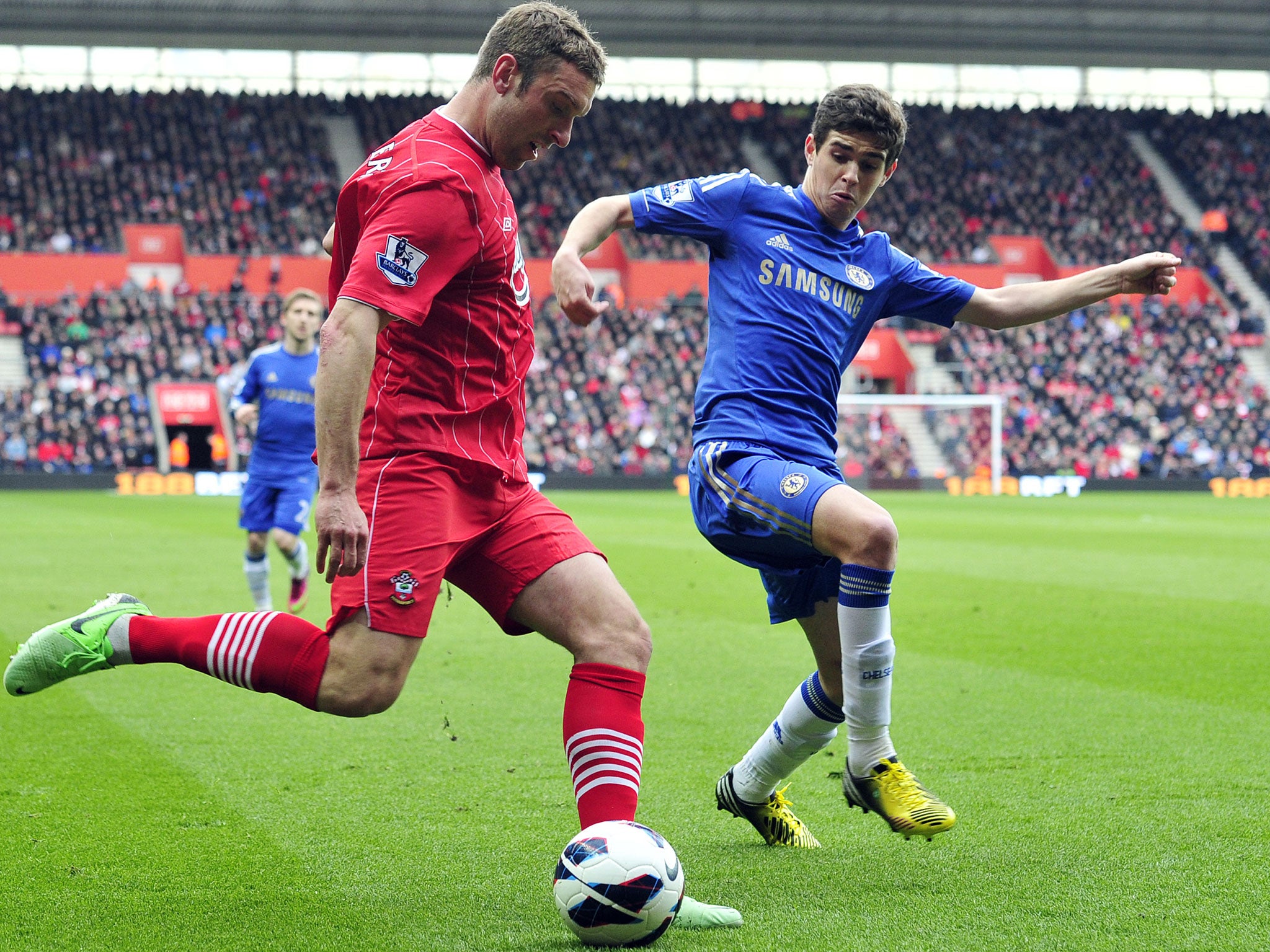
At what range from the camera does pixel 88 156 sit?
120 feet

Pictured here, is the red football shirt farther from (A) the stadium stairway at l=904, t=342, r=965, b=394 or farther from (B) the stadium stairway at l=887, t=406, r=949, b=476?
(A) the stadium stairway at l=904, t=342, r=965, b=394

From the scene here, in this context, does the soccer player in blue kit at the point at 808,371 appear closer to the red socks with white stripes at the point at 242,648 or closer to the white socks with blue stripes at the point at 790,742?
the white socks with blue stripes at the point at 790,742

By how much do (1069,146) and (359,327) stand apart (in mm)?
43005

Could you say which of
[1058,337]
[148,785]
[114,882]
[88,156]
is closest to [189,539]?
[148,785]

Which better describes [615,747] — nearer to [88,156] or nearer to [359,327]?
[359,327]

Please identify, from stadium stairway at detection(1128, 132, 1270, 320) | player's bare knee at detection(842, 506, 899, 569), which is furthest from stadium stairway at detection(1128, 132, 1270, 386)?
player's bare knee at detection(842, 506, 899, 569)

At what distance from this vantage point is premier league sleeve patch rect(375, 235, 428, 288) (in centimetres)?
310

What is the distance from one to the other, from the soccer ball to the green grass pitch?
0.32 feet

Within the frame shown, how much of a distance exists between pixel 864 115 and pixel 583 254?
103 centimetres

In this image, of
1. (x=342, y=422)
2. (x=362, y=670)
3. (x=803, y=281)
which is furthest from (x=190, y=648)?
(x=803, y=281)

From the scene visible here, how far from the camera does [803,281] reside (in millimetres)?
4160

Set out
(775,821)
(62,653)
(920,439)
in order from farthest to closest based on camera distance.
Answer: (920,439) → (775,821) → (62,653)

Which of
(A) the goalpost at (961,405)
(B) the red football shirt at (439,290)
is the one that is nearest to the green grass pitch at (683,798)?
(B) the red football shirt at (439,290)

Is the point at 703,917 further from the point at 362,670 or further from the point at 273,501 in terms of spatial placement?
the point at 273,501
